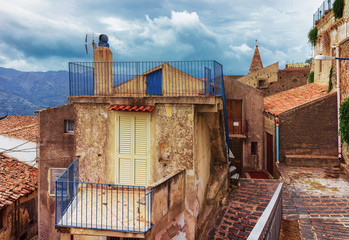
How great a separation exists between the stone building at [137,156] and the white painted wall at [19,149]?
8.48 metres

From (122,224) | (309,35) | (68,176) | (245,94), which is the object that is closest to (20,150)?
(68,176)

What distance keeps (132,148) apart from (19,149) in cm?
1133

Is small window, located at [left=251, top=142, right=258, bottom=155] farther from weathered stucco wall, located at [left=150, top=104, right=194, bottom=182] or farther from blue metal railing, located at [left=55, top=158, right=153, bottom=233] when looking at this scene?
blue metal railing, located at [left=55, top=158, right=153, bottom=233]

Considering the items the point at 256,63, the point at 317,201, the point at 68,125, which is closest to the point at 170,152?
the point at 317,201

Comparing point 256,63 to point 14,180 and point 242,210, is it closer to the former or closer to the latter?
point 242,210

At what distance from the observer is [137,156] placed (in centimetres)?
856

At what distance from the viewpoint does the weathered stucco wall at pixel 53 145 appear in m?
12.6

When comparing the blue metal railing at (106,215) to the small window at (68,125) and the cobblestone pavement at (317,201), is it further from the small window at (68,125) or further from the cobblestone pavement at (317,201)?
the small window at (68,125)

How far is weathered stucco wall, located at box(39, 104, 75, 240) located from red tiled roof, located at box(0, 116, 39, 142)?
3.88 m

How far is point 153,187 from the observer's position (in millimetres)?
6266

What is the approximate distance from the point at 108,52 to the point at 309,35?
65.9 ft

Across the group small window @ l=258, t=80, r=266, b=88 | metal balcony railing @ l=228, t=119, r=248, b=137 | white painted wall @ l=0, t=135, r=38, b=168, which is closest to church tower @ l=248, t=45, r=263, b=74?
small window @ l=258, t=80, r=266, b=88

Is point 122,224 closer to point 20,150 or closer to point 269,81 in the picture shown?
point 20,150

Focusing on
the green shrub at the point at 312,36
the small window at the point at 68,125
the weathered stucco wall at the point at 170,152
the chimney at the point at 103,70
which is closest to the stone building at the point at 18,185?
the small window at the point at 68,125
